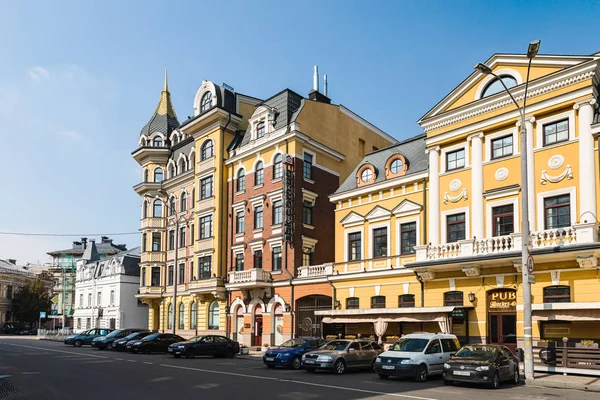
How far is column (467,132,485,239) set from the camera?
89.1 feet

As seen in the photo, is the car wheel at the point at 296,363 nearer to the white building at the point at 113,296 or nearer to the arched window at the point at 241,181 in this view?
the arched window at the point at 241,181

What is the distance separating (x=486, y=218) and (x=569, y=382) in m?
9.44

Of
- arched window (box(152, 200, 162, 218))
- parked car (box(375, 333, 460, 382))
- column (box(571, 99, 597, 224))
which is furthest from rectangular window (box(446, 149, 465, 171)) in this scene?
arched window (box(152, 200, 162, 218))

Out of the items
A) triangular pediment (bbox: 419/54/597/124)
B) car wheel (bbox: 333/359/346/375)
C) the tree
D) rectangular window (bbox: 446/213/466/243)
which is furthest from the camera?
the tree

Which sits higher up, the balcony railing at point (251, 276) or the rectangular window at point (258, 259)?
the rectangular window at point (258, 259)

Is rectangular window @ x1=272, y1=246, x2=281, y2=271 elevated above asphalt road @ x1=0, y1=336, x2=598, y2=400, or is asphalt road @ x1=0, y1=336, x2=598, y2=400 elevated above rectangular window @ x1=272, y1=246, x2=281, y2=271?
rectangular window @ x1=272, y1=246, x2=281, y2=271

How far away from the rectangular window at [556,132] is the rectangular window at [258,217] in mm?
21316

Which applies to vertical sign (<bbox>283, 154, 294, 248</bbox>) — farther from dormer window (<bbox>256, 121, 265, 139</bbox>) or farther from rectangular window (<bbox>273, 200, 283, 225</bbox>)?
dormer window (<bbox>256, 121, 265, 139</bbox>)

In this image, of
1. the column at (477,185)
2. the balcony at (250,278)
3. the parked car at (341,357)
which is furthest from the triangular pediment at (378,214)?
the parked car at (341,357)

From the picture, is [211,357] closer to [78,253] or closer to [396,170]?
[396,170]

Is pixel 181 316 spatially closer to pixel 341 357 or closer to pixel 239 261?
pixel 239 261

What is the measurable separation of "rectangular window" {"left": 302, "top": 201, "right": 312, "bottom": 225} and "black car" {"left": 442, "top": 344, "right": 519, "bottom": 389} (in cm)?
2127

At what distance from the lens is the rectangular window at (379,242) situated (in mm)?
32344

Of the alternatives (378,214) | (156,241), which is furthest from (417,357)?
(156,241)
